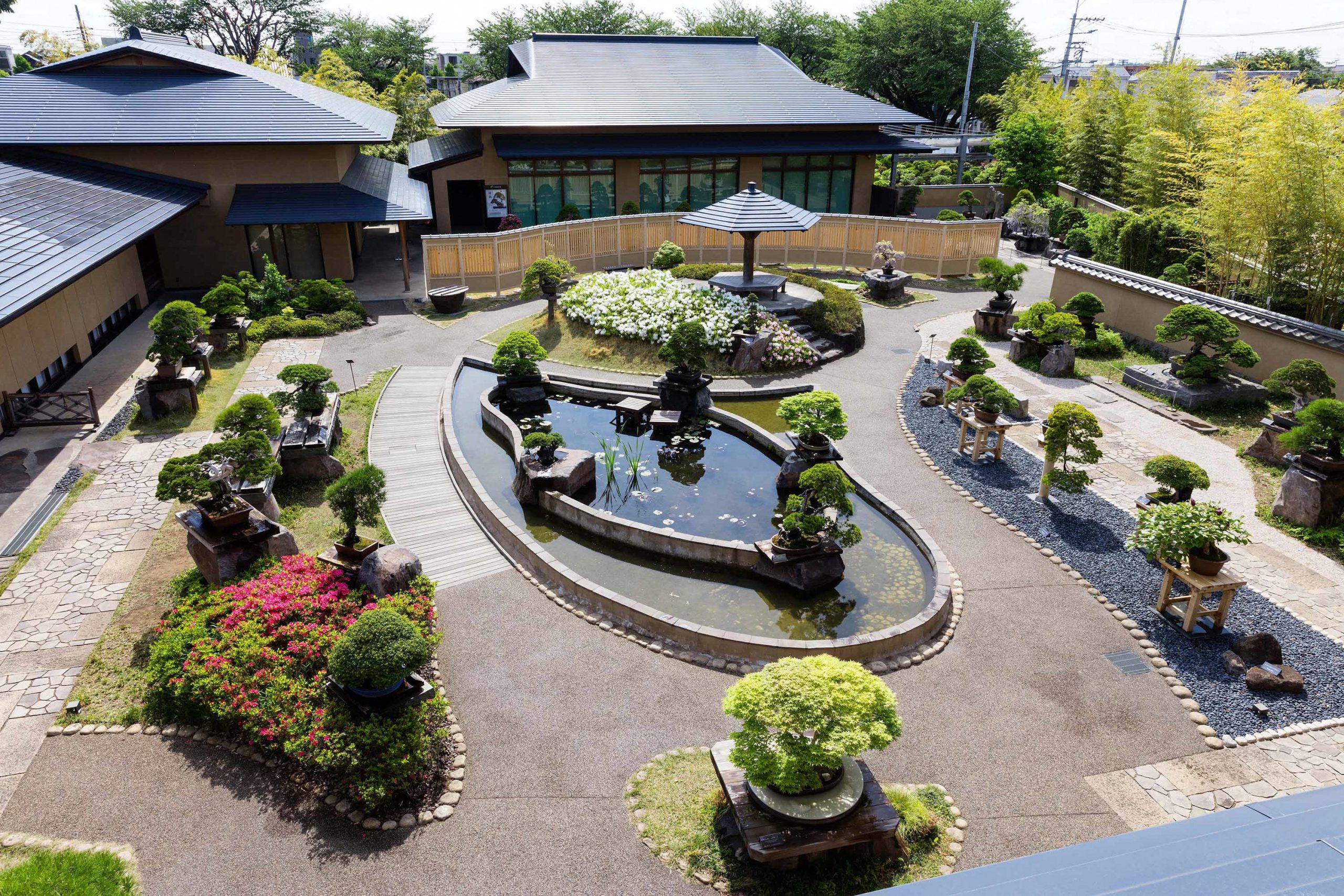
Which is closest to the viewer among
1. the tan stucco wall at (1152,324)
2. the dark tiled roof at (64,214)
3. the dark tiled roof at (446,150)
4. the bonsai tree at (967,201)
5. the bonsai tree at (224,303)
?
the dark tiled roof at (64,214)

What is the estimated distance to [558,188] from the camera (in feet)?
107

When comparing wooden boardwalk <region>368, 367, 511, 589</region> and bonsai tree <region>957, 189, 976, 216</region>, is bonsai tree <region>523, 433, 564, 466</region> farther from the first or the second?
bonsai tree <region>957, 189, 976, 216</region>

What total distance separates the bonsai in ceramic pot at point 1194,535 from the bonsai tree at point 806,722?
576cm

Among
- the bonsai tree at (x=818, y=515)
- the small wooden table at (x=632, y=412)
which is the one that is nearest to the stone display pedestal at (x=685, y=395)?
the small wooden table at (x=632, y=412)

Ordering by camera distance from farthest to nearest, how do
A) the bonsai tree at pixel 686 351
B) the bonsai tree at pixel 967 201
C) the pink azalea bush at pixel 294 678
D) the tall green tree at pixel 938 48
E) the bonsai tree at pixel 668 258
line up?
1. the tall green tree at pixel 938 48
2. the bonsai tree at pixel 967 201
3. the bonsai tree at pixel 668 258
4. the bonsai tree at pixel 686 351
5. the pink azalea bush at pixel 294 678

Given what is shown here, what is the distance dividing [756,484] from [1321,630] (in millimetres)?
8358

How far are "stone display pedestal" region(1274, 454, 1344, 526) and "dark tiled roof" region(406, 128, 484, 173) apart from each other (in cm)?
2676

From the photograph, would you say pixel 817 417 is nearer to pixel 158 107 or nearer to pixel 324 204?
pixel 324 204

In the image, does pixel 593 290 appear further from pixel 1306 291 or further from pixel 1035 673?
pixel 1306 291

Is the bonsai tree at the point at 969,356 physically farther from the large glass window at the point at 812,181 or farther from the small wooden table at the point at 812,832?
the large glass window at the point at 812,181

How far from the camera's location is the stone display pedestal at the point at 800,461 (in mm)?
14508

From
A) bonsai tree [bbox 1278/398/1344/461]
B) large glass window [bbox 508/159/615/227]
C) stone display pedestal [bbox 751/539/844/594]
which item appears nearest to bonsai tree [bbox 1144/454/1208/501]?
bonsai tree [bbox 1278/398/1344/461]

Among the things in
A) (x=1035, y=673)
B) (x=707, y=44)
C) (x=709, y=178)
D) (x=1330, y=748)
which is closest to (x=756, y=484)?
(x=1035, y=673)

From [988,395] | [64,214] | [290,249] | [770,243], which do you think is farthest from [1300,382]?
[290,249]
